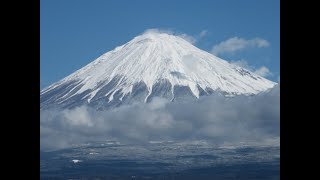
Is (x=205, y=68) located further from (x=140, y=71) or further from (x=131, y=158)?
(x=131, y=158)
